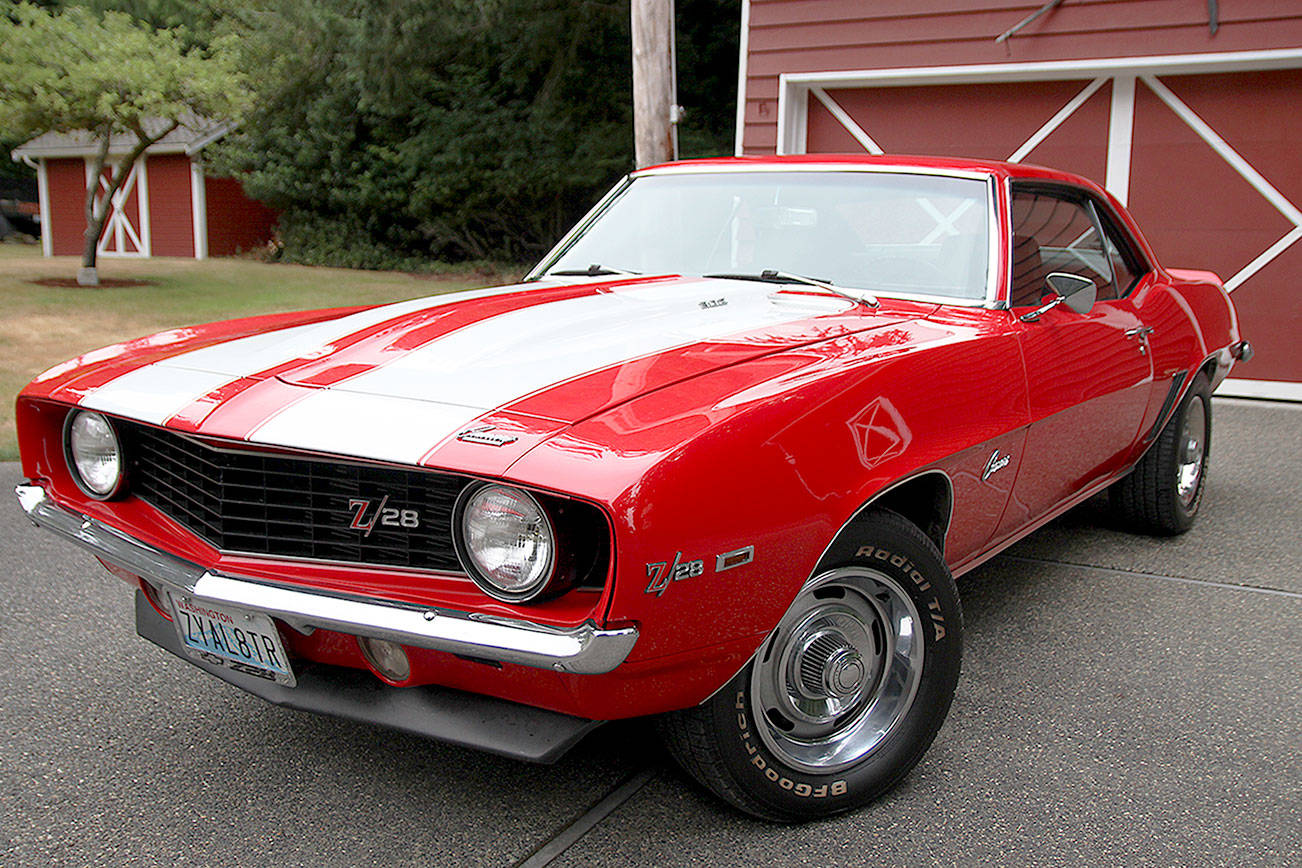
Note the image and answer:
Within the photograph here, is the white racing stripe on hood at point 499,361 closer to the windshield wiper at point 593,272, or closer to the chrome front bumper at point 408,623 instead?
the chrome front bumper at point 408,623

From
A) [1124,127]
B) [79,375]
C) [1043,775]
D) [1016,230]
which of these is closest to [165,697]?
[79,375]

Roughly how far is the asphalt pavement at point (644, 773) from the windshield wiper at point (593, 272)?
4.81 feet

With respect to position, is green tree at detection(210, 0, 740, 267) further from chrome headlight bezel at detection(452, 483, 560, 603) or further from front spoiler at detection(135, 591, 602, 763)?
chrome headlight bezel at detection(452, 483, 560, 603)

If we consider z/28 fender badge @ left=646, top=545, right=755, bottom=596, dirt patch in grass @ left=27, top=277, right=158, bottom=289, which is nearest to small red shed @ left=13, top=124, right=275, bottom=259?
dirt patch in grass @ left=27, top=277, right=158, bottom=289

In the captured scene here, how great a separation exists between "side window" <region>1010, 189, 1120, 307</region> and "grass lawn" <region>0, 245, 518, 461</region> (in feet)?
16.5

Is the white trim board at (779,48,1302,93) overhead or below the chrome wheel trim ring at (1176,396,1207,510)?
overhead

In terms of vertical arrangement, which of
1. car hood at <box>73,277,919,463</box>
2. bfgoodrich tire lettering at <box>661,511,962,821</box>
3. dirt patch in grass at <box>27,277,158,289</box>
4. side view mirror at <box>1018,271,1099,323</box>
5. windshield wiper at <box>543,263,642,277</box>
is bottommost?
bfgoodrich tire lettering at <box>661,511,962,821</box>

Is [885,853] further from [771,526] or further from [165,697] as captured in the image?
[165,697]

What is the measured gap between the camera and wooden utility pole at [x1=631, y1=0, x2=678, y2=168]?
283 inches

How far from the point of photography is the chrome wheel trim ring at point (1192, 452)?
4.38m

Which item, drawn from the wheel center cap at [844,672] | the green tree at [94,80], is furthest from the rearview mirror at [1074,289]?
the green tree at [94,80]

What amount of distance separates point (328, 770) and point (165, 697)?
2.19 feet

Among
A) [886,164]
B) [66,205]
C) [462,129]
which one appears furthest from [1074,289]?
[66,205]

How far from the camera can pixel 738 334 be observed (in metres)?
2.51
